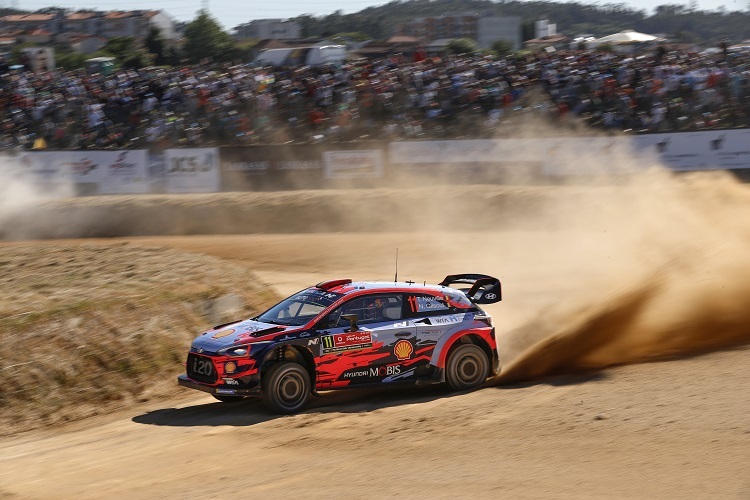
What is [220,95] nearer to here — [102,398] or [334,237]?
[334,237]

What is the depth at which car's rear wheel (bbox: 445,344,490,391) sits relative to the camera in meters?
10.6

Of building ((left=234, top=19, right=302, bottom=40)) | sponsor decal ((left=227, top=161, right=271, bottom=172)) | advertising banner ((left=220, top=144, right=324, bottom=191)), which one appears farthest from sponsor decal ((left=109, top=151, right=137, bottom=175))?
building ((left=234, top=19, right=302, bottom=40))

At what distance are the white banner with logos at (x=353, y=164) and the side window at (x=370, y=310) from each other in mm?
18044

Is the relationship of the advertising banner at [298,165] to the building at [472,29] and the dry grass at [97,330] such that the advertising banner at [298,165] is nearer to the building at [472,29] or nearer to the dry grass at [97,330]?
the dry grass at [97,330]

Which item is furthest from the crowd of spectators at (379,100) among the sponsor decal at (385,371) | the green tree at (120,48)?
the green tree at (120,48)

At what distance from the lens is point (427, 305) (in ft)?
34.9

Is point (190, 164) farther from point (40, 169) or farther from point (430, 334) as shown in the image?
point (430, 334)

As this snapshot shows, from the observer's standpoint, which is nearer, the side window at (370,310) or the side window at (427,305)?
the side window at (370,310)

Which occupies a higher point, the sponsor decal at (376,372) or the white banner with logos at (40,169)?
the white banner with logos at (40,169)

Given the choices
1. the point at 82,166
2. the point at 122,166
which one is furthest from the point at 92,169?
the point at 122,166

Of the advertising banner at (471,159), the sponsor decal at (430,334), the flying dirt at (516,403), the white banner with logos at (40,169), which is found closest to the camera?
the flying dirt at (516,403)

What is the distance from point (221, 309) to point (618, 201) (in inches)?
468

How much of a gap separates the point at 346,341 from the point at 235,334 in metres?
1.23

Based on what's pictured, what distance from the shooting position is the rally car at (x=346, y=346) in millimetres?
9719
